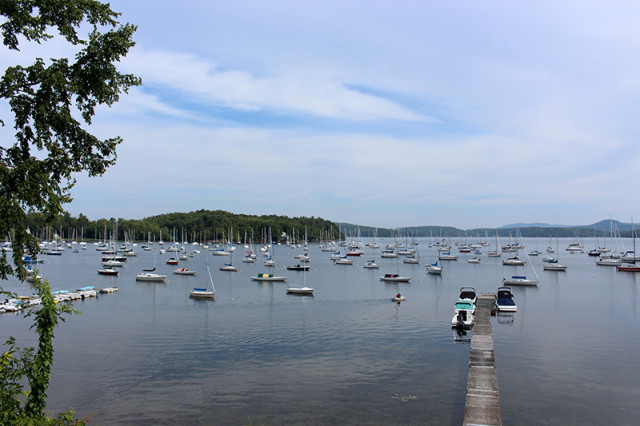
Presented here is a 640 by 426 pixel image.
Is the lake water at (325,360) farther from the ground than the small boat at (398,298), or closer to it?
closer to it

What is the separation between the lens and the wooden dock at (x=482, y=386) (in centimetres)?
2508

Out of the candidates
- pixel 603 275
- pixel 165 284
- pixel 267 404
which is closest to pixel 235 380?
pixel 267 404

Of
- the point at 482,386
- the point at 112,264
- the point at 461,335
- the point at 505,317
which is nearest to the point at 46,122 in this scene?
the point at 482,386

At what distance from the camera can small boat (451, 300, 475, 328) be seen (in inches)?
→ 2078

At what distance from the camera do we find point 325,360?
40.7 m

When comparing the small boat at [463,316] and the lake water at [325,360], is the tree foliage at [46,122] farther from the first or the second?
the small boat at [463,316]

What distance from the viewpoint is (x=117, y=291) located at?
3344 inches

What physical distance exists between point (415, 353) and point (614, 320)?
1373 inches

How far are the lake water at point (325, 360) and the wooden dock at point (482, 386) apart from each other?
5.57 feet

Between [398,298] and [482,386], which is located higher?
[482,386]

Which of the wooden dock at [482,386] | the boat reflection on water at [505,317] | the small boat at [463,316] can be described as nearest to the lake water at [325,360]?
the boat reflection on water at [505,317]

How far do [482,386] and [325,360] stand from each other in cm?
1491

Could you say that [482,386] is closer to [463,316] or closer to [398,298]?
[463,316]

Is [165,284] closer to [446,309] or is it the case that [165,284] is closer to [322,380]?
[446,309]
